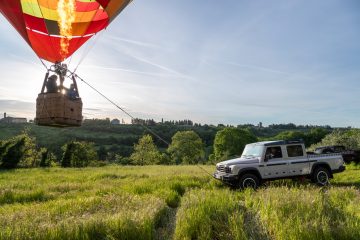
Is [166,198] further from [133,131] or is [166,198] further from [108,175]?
[133,131]

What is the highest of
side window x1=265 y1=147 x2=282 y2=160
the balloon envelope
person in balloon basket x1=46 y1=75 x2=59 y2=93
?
the balloon envelope

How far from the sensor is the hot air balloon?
8.82m

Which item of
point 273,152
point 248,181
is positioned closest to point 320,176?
point 273,152

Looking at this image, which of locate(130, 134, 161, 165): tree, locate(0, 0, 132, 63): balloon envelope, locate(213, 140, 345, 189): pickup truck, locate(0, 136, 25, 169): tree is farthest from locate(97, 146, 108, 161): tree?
locate(0, 0, 132, 63): balloon envelope

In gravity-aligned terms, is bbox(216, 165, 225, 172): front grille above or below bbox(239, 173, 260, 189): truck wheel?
above

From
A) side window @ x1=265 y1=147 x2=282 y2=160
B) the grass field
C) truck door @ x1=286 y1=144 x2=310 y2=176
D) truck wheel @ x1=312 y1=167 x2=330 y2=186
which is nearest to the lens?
the grass field

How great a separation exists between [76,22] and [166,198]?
672 centimetres

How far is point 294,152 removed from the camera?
1620 cm

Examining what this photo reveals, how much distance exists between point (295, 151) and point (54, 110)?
11.8 m

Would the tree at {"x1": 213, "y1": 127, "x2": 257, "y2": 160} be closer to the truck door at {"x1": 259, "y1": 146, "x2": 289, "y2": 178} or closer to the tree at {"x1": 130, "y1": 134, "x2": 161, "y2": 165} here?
the tree at {"x1": 130, "y1": 134, "x2": 161, "y2": 165}

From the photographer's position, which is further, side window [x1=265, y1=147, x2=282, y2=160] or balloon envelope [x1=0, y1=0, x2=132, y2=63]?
side window [x1=265, y1=147, x2=282, y2=160]

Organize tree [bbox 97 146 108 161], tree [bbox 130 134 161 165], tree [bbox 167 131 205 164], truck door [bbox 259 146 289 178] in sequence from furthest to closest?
1. tree [bbox 97 146 108 161]
2. tree [bbox 167 131 205 164]
3. tree [bbox 130 134 161 165]
4. truck door [bbox 259 146 289 178]

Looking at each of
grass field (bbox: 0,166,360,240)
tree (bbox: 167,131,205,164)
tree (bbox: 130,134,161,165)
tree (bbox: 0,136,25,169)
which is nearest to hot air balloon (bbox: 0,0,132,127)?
grass field (bbox: 0,166,360,240)

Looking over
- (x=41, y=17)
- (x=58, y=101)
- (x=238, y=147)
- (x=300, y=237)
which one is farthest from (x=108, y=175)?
(x=238, y=147)
